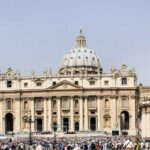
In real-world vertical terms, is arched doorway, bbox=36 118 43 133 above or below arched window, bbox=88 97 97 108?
below

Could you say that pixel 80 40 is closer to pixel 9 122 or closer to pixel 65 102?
pixel 65 102

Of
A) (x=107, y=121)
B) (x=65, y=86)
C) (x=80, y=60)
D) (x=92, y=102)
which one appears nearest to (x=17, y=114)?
(x=65, y=86)

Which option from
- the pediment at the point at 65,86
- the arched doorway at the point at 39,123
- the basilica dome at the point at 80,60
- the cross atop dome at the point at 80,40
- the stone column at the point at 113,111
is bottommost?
the arched doorway at the point at 39,123

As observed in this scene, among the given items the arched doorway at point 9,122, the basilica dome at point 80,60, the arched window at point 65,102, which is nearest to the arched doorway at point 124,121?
the arched window at point 65,102

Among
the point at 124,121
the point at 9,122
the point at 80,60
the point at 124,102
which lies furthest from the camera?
the point at 80,60

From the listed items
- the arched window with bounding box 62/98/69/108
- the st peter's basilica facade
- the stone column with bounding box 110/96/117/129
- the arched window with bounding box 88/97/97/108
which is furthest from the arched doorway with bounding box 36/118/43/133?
the stone column with bounding box 110/96/117/129

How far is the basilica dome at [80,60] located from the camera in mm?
116312

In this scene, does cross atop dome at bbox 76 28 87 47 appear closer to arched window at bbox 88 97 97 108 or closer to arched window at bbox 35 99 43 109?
arched window at bbox 35 99 43 109

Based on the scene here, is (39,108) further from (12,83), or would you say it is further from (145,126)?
(145,126)

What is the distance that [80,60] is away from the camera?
118m

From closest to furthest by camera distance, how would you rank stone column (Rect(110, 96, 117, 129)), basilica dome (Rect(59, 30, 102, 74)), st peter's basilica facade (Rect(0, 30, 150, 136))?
stone column (Rect(110, 96, 117, 129))
st peter's basilica facade (Rect(0, 30, 150, 136))
basilica dome (Rect(59, 30, 102, 74))

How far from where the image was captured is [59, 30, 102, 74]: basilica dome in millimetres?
116312

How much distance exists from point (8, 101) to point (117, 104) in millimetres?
16325

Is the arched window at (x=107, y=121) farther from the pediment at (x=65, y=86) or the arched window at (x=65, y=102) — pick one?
the arched window at (x=65, y=102)
